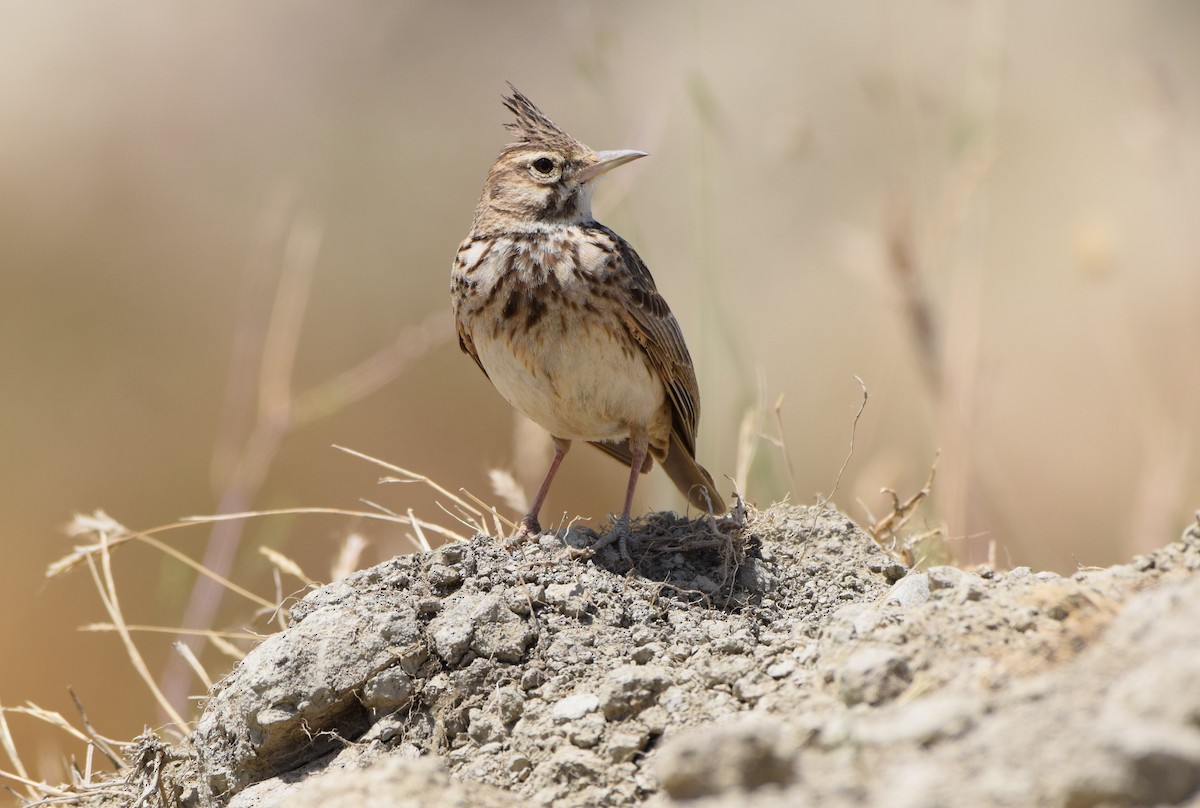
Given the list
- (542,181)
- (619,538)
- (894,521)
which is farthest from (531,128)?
(894,521)

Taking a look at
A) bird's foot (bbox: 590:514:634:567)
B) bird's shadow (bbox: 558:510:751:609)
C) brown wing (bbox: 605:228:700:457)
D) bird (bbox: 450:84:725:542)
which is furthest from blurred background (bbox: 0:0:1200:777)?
bird's foot (bbox: 590:514:634:567)

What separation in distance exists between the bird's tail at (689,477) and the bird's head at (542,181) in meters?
0.89

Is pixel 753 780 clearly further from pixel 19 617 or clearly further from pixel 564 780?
pixel 19 617

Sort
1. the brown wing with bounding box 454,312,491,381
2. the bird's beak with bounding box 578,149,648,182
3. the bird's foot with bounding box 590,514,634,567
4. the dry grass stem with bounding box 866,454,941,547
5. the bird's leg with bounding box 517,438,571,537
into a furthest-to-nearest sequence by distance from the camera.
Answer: the bird's beak with bounding box 578,149,648,182 < the brown wing with bounding box 454,312,491,381 < the bird's leg with bounding box 517,438,571,537 < the dry grass stem with bounding box 866,454,941,547 < the bird's foot with bounding box 590,514,634,567

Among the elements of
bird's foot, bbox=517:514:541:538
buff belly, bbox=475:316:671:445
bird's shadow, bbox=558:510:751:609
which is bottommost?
bird's foot, bbox=517:514:541:538

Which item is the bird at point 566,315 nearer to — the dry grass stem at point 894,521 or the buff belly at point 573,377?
the buff belly at point 573,377

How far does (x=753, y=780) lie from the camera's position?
1665mm

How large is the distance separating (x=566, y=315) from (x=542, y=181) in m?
0.66

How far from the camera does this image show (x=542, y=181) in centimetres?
420

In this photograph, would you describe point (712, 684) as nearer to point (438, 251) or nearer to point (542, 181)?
point (542, 181)

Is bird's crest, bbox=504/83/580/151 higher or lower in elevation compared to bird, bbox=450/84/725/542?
higher

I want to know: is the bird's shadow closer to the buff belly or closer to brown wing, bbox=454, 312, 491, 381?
the buff belly

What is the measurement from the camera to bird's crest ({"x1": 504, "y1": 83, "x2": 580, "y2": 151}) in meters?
4.29

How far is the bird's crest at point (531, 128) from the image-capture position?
14.1ft
